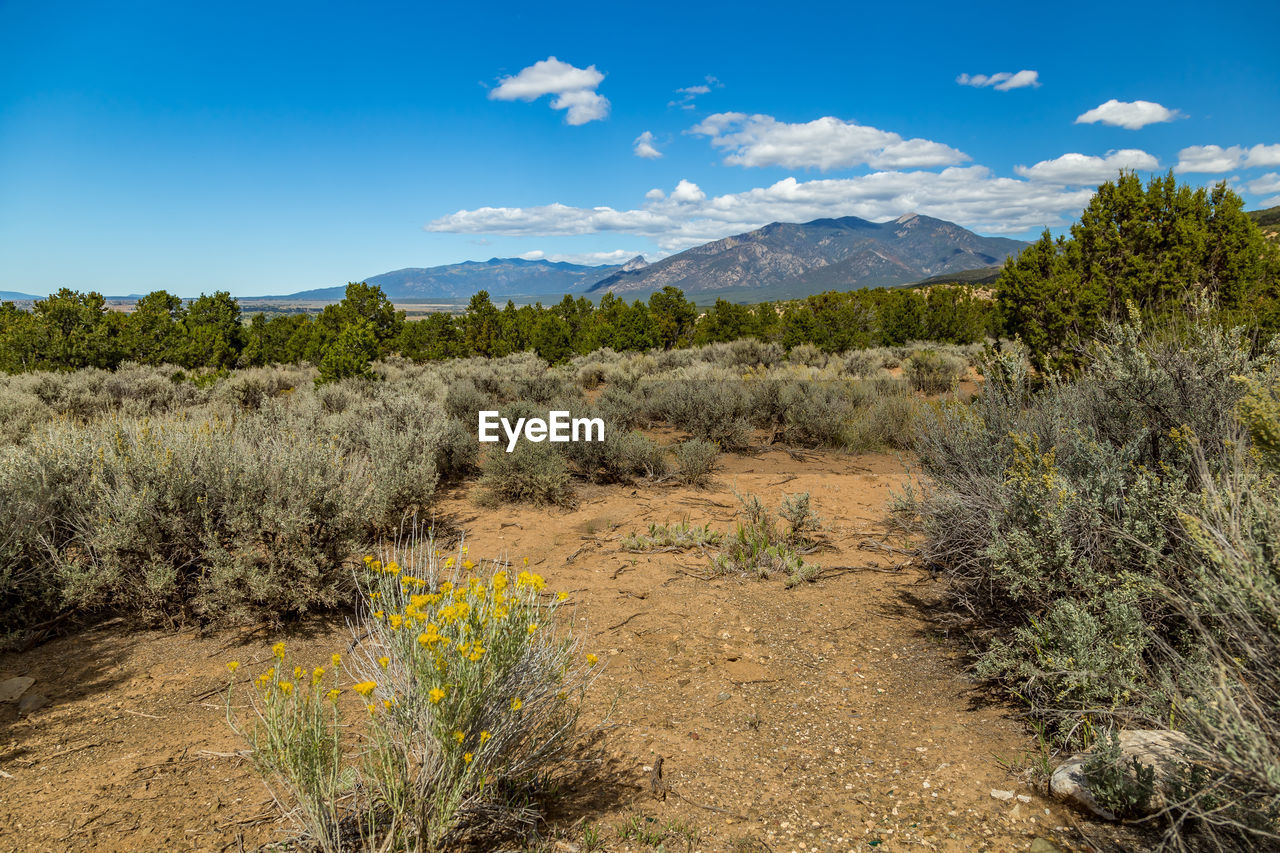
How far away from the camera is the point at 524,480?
27.7 feet

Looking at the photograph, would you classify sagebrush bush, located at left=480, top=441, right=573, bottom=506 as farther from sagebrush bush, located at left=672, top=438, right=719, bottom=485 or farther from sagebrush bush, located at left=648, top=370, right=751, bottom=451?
sagebrush bush, located at left=648, top=370, right=751, bottom=451

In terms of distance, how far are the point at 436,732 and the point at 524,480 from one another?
627 cm

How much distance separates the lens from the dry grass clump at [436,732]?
208 cm

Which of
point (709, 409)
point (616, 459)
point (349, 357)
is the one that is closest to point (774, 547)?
point (616, 459)

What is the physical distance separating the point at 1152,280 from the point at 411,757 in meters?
12.9

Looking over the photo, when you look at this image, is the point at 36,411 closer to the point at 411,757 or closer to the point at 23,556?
the point at 23,556

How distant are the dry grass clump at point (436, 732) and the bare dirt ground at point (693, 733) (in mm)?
321

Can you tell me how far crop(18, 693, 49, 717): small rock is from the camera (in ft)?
11.5

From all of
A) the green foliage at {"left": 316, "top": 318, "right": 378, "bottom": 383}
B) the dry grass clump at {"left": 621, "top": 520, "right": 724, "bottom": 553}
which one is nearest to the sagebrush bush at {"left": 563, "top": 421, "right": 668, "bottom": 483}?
the dry grass clump at {"left": 621, "top": 520, "right": 724, "bottom": 553}

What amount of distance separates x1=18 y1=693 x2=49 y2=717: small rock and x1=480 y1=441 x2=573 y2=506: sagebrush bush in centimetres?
496

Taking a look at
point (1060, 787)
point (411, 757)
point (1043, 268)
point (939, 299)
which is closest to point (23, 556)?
point (411, 757)

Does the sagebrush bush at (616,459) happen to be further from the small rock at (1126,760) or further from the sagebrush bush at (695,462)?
the small rock at (1126,760)

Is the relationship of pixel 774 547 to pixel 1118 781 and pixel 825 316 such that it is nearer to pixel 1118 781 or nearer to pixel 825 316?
pixel 1118 781

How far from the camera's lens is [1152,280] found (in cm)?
1043
